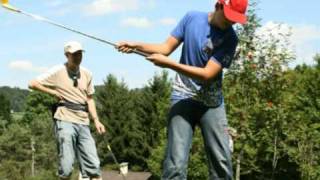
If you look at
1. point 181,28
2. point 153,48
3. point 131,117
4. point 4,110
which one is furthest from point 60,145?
point 4,110

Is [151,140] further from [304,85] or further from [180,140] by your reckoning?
[180,140]

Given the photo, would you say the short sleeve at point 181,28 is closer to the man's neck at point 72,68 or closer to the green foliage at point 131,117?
the man's neck at point 72,68

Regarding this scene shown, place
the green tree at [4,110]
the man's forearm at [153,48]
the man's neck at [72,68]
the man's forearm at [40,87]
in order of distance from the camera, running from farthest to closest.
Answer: the green tree at [4,110], the man's neck at [72,68], the man's forearm at [40,87], the man's forearm at [153,48]

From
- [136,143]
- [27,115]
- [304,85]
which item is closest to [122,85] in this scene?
[136,143]

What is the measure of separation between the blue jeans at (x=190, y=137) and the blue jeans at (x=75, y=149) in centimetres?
308

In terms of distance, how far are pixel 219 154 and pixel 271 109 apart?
67.3ft

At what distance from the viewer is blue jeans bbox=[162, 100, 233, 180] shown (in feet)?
19.6

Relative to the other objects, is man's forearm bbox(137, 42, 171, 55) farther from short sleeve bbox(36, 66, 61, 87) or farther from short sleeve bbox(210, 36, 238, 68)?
short sleeve bbox(36, 66, 61, 87)

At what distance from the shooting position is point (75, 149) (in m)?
9.19

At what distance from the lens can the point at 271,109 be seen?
85.9 feet

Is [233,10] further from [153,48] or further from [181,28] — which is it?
[153,48]

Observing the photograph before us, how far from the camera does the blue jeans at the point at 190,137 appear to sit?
5.97 meters

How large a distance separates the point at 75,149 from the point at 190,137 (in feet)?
11.3

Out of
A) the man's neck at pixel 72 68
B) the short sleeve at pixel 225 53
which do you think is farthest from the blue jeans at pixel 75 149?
the short sleeve at pixel 225 53
